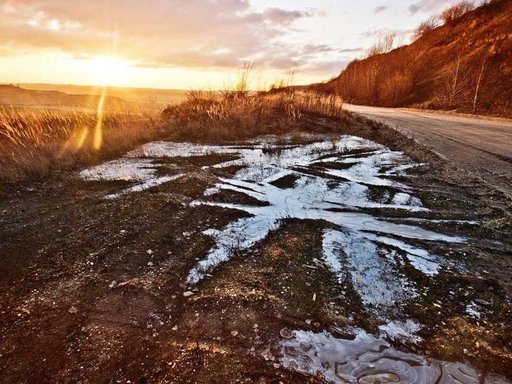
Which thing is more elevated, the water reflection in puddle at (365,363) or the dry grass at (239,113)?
the dry grass at (239,113)

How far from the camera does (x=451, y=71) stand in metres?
28.5

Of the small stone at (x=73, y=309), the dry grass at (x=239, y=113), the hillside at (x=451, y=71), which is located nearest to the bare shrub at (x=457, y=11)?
the hillside at (x=451, y=71)

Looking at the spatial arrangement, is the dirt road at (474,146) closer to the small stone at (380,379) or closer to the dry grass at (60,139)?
the small stone at (380,379)

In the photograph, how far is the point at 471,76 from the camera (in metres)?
25.7

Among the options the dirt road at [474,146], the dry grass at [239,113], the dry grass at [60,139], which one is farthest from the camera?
the dry grass at [239,113]

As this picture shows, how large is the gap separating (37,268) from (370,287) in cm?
326

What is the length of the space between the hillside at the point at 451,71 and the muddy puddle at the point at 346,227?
50.5 ft

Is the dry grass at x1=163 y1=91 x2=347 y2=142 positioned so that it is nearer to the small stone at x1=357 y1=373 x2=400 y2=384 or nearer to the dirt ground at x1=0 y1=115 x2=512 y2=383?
the dirt ground at x1=0 y1=115 x2=512 y2=383

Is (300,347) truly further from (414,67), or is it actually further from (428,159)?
(414,67)

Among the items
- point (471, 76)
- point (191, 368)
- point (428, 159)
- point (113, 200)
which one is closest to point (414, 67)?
point (471, 76)

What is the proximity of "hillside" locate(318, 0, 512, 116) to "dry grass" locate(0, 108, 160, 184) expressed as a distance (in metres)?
17.7

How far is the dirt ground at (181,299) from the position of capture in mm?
2449

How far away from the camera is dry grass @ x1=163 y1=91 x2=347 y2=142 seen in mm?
11383

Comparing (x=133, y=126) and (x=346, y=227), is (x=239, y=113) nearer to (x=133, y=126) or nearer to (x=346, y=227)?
(x=133, y=126)
